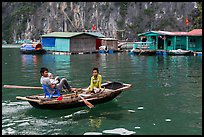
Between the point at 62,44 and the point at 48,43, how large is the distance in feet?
9.53

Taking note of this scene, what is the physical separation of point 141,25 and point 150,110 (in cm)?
7574

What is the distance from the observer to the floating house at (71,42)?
46906 millimetres

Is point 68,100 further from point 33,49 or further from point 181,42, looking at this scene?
point 33,49

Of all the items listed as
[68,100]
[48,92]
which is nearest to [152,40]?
[48,92]

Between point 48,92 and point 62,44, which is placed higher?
point 62,44

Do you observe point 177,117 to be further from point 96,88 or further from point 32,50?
point 32,50

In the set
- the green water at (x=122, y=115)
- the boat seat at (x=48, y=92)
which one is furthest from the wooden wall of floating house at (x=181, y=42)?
the boat seat at (x=48, y=92)

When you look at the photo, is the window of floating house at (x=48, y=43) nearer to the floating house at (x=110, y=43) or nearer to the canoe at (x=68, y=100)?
the floating house at (x=110, y=43)

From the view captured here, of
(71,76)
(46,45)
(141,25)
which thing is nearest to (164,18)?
(141,25)

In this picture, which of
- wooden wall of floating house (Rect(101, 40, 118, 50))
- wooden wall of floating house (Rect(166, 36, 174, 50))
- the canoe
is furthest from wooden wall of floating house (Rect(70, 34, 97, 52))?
the canoe

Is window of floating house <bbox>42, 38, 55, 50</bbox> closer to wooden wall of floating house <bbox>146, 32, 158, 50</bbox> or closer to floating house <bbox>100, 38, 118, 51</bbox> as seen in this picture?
floating house <bbox>100, 38, 118, 51</bbox>

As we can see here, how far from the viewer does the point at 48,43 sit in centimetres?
4956

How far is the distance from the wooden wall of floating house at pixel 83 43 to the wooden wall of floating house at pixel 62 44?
0.54m

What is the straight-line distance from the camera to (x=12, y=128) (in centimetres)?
980
